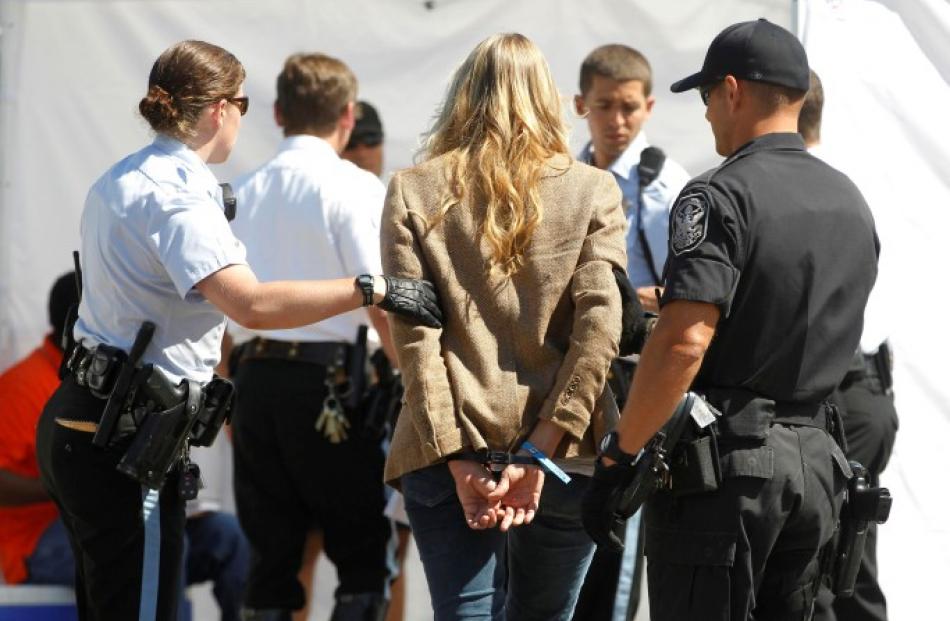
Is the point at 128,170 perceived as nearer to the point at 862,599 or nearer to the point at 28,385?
the point at 28,385

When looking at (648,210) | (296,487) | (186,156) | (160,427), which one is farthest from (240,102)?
(648,210)

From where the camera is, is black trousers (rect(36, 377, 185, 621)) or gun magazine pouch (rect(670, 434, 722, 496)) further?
black trousers (rect(36, 377, 185, 621))

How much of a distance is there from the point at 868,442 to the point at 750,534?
144 centimetres

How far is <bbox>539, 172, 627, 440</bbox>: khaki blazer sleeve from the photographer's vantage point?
9.29 ft

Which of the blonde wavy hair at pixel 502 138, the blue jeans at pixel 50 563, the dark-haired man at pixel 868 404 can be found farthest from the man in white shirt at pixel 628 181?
the blue jeans at pixel 50 563

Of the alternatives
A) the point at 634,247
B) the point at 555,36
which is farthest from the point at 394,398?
the point at 555,36

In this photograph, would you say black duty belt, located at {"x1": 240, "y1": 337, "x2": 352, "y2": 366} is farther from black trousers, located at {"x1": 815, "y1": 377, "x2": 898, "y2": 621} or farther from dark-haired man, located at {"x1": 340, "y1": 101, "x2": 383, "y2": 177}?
black trousers, located at {"x1": 815, "y1": 377, "x2": 898, "y2": 621}

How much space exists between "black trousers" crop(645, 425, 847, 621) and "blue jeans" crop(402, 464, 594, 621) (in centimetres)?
22

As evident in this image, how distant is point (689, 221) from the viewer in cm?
266

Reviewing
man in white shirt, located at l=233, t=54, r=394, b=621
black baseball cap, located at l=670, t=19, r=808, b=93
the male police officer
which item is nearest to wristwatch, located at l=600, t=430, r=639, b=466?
the male police officer

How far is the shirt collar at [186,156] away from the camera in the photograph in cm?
307

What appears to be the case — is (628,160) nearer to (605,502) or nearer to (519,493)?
(519,493)

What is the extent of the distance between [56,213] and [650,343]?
3076mm

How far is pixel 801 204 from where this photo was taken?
2.71 meters
